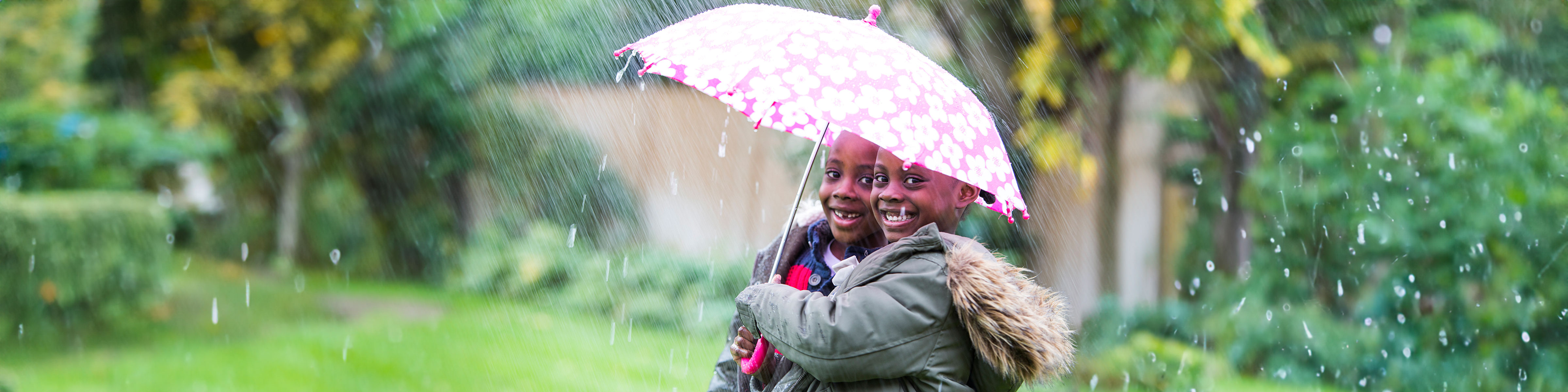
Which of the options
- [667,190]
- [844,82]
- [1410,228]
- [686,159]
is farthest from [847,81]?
[667,190]

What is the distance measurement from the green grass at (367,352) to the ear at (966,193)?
4.74 m

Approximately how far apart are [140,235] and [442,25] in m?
3.76

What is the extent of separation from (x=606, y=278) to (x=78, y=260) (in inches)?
161

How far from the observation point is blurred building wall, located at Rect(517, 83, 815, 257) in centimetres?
1023

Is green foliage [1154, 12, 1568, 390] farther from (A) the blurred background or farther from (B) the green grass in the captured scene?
(B) the green grass

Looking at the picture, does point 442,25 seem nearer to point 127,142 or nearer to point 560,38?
point 560,38

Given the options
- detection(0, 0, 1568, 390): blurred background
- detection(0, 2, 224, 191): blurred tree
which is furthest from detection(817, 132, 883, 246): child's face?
detection(0, 2, 224, 191): blurred tree

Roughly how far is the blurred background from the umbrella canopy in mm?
4096

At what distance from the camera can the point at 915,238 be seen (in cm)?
209

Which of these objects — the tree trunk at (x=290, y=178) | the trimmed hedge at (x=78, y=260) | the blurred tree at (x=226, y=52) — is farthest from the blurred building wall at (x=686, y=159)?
the trimmed hedge at (x=78, y=260)

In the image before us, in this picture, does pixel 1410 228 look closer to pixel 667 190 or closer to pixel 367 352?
pixel 667 190

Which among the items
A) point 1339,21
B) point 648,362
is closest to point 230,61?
point 648,362

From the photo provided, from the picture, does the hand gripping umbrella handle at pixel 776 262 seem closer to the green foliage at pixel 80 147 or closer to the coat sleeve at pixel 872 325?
the coat sleeve at pixel 872 325

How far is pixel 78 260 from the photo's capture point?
7.24 meters
